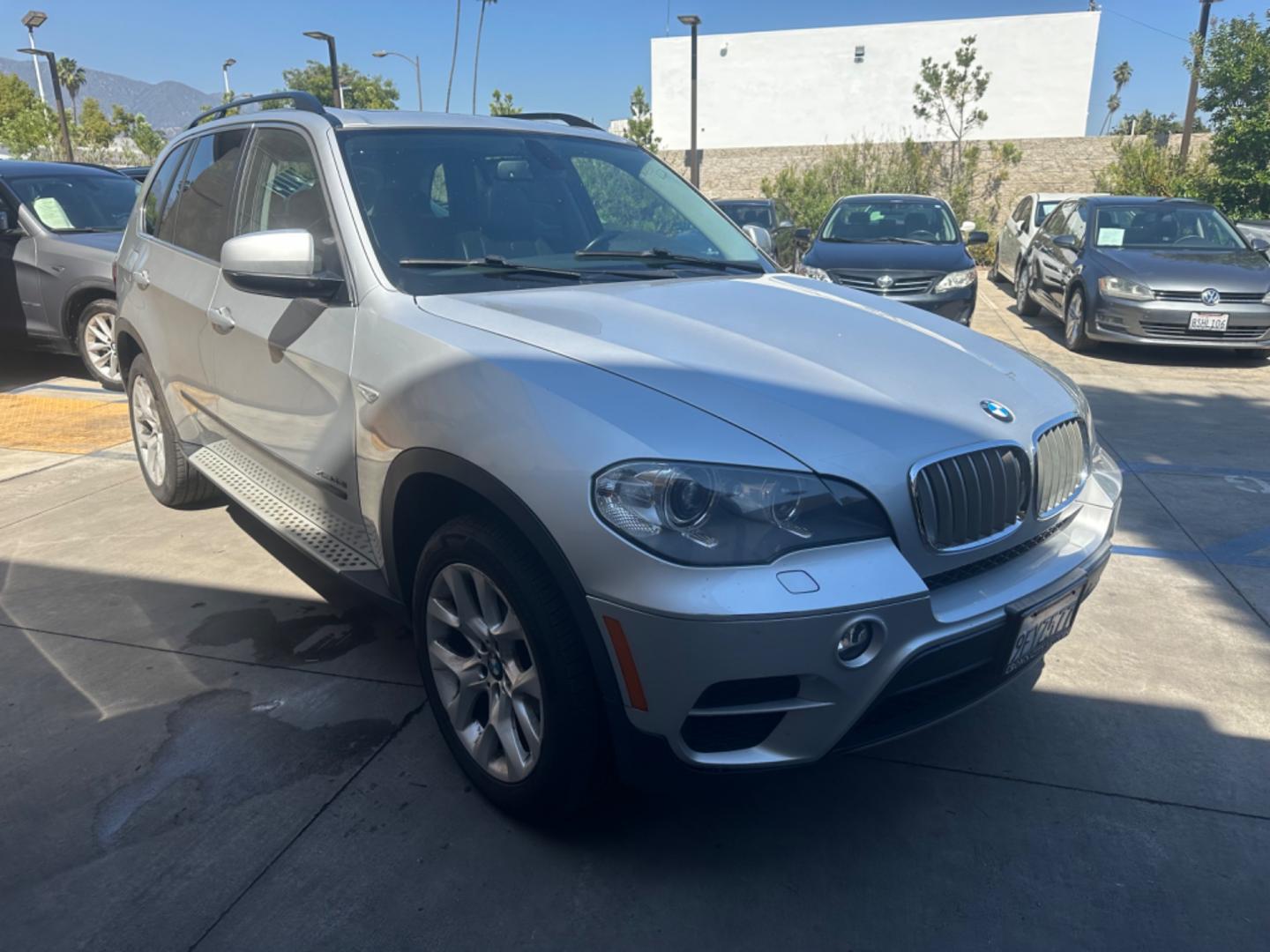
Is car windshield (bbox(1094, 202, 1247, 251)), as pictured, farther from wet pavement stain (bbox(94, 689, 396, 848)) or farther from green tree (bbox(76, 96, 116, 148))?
green tree (bbox(76, 96, 116, 148))

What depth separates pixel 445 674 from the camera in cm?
269

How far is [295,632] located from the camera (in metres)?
3.70

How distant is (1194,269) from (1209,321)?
1.96ft

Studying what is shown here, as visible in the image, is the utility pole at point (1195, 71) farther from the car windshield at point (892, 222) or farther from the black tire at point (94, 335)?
the black tire at point (94, 335)

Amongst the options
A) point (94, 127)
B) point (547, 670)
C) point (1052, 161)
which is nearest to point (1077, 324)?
point (547, 670)

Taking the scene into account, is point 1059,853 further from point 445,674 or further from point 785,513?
point 445,674

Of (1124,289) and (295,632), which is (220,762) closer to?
(295,632)

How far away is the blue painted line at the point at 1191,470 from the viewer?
573cm

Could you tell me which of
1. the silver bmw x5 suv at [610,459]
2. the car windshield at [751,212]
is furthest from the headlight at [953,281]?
the car windshield at [751,212]

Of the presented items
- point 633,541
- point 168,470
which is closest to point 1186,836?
point 633,541

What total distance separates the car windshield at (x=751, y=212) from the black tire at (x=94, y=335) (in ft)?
31.6

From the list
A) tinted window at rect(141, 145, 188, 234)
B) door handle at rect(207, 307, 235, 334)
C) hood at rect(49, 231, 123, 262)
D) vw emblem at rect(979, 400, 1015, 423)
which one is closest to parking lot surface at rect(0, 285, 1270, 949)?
vw emblem at rect(979, 400, 1015, 423)

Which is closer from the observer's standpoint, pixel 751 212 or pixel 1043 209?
pixel 1043 209

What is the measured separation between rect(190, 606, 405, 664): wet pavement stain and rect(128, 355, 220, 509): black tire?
3.45 ft
